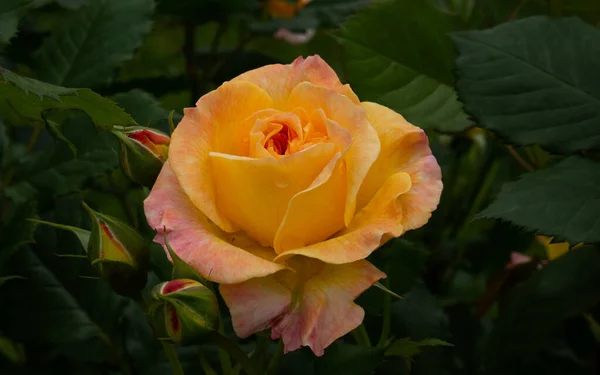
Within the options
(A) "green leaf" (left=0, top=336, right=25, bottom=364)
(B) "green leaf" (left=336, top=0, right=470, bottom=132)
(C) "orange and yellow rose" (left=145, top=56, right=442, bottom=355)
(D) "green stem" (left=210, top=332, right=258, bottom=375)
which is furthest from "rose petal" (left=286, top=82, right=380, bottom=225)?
(A) "green leaf" (left=0, top=336, right=25, bottom=364)

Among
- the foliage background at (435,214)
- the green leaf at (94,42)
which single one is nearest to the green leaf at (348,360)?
the foliage background at (435,214)

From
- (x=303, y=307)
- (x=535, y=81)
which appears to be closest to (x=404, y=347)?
(x=303, y=307)

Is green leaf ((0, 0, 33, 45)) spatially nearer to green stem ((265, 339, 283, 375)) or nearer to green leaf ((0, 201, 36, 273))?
green leaf ((0, 201, 36, 273))

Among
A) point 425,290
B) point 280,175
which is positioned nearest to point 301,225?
point 280,175

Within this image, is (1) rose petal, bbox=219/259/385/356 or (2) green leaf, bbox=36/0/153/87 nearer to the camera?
(1) rose petal, bbox=219/259/385/356

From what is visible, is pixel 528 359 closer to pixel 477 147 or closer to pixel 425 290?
pixel 425 290

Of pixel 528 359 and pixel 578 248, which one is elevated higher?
pixel 578 248
